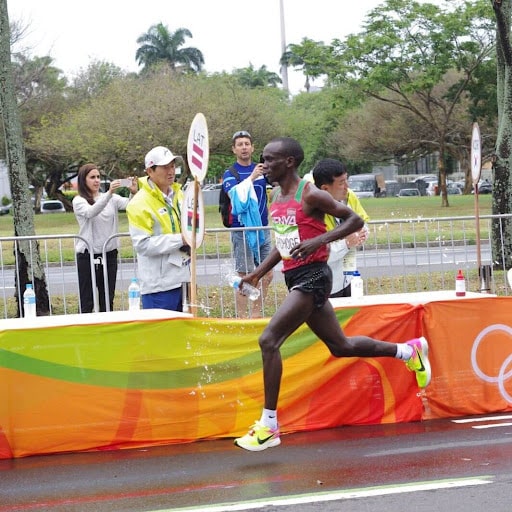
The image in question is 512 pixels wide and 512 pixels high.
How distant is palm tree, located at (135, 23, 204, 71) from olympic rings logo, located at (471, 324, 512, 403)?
8934cm

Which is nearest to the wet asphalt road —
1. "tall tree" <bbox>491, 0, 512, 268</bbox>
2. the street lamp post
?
"tall tree" <bbox>491, 0, 512, 268</bbox>

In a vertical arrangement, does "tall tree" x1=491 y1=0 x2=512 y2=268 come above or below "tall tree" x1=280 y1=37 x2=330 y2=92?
below

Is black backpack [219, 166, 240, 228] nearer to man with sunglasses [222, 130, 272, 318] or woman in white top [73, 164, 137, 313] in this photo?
man with sunglasses [222, 130, 272, 318]

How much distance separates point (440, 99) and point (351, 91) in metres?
10.0

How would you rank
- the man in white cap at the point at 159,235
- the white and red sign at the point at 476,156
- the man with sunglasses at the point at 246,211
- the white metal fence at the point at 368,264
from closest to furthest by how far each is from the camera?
the man in white cap at the point at 159,235
the white and red sign at the point at 476,156
the man with sunglasses at the point at 246,211
the white metal fence at the point at 368,264

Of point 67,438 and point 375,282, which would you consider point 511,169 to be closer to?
point 375,282

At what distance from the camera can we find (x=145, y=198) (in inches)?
318

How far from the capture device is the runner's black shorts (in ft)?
21.0

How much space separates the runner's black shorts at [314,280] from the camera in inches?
252

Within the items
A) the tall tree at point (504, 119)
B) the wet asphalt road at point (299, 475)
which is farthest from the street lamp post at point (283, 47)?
the wet asphalt road at point (299, 475)

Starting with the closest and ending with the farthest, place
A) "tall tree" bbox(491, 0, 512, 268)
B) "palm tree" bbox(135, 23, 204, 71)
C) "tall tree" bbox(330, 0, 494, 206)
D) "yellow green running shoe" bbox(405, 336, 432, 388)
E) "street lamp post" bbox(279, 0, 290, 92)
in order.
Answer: "yellow green running shoe" bbox(405, 336, 432, 388) → "tall tree" bbox(491, 0, 512, 268) → "tall tree" bbox(330, 0, 494, 206) → "street lamp post" bbox(279, 0, 290, 92) → "palm tree" bbox(135, 23, 204, 71)

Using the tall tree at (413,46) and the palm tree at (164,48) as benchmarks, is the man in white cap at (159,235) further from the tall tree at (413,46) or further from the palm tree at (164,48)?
the palm tree at (164,48)

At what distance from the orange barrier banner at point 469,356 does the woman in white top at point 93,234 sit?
3864 mm

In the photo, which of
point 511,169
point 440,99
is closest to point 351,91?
point 440,99
